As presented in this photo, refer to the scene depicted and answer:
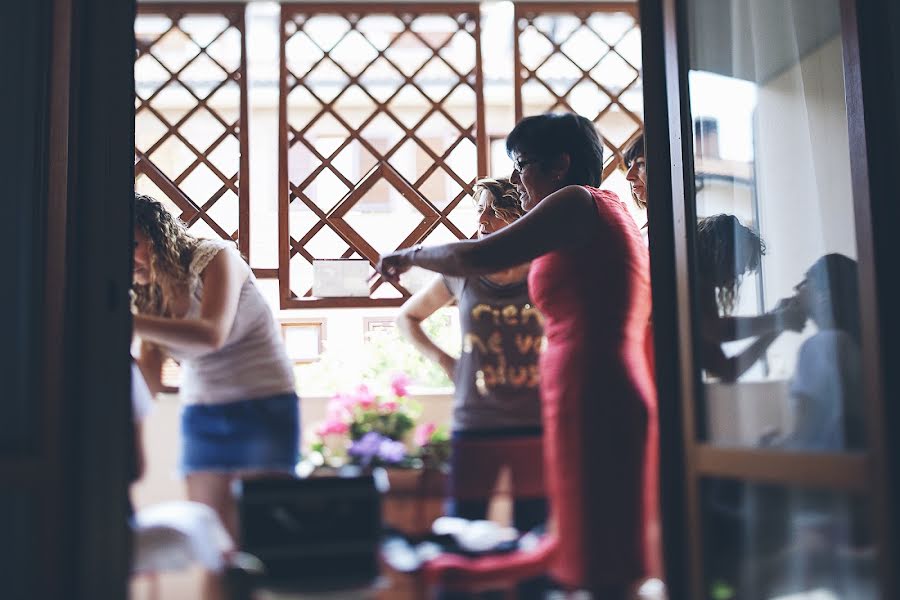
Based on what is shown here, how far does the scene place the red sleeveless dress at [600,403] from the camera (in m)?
1.43

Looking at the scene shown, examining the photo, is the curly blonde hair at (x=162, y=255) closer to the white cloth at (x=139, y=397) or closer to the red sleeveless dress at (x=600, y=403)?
the white cloth at (x=139, y=397)

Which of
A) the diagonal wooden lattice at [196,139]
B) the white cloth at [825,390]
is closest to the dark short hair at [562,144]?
the white cloth at [825,390]

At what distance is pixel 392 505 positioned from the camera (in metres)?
1.51

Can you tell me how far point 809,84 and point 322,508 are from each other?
119cm

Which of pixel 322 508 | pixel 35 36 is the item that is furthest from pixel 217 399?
pixel 35 36

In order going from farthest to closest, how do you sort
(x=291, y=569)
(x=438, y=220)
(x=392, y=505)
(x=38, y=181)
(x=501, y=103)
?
(x=501, y=103) → (x=438, y=220) → (x=392, y=505) → (x=291, y=569) → (x=38, y=181)

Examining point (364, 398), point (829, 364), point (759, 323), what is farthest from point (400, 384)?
point (829, 364)

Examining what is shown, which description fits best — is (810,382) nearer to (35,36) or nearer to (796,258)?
(796,258)

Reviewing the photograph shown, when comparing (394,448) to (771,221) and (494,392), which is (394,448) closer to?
(494,392)

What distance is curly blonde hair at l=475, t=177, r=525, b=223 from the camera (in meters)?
1.77

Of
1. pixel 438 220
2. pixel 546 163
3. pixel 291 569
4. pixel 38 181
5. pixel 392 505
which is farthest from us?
pixel 438 220

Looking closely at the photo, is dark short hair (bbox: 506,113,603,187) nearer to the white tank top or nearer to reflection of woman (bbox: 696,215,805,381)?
reflection of woman (bbox: 696,215,805,381)

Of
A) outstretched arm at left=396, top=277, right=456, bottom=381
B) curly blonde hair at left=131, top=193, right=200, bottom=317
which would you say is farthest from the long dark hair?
curly blonde hair at left=131, top=193, right=200, bottom=317

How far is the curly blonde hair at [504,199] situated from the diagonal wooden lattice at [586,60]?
0.68 meters
